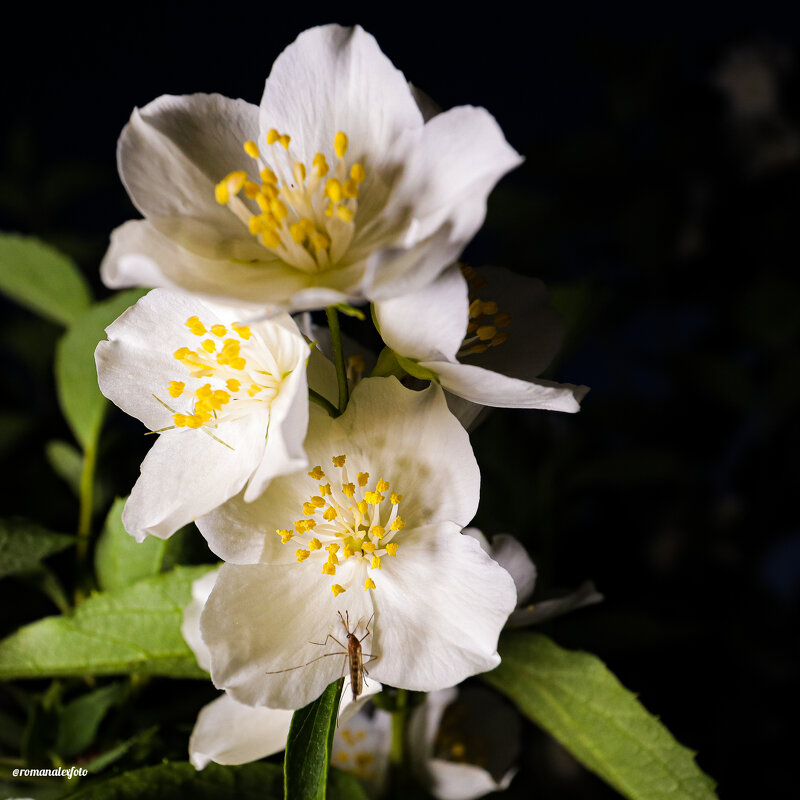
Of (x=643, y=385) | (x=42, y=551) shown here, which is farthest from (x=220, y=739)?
(x=643, y=385)

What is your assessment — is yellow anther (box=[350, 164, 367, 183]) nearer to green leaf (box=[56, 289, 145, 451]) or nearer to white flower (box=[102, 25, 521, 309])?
white flower (box=[102, 25, 521, 309])

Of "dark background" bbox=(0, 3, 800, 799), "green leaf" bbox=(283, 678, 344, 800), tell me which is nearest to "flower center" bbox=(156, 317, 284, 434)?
"green leaf" bbox=(283, 678, 344, 800)

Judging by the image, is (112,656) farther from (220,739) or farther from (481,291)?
(481,291)

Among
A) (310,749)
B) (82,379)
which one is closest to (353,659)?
(310,749)

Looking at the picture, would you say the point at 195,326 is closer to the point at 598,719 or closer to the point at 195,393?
the point at 195,393

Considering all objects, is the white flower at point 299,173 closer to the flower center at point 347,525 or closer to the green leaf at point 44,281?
the flower center at point 347,525

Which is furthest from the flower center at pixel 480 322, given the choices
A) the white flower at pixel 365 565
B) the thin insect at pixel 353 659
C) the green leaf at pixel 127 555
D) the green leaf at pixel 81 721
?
the green leaf at pixel 81 721
